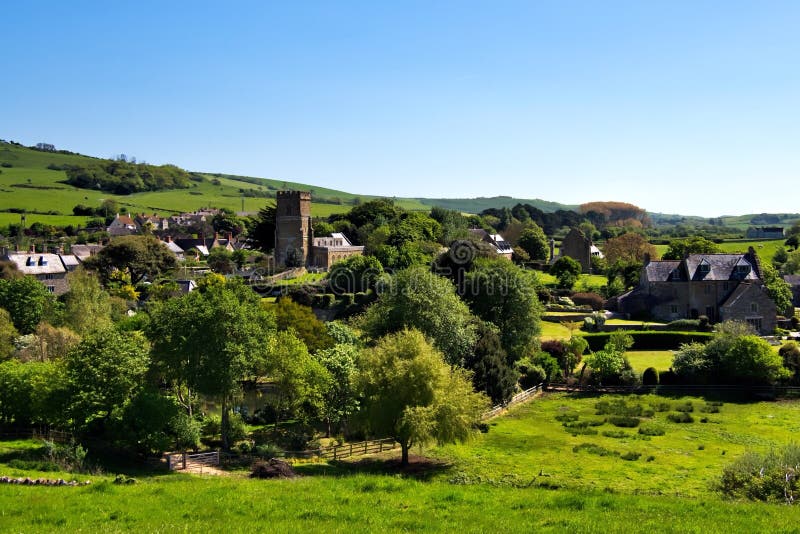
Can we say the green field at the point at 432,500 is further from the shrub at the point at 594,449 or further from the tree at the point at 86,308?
the tree at the point at 86,308

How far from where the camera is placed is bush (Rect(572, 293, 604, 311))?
7462 cm

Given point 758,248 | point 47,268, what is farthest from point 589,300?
point 758,248

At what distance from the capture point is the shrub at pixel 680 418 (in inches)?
1555

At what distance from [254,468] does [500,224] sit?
154142 millimetres

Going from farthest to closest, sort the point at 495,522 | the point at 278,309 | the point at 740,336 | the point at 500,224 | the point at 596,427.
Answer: the point at 500,224 → the point at 278,309 → the point at 740,336 → the point at 596,427 → the point at 495,522

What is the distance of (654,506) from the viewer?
1991 centimetres

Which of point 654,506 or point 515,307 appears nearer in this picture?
point 654,506

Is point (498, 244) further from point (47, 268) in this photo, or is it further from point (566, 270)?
point (47, 268)

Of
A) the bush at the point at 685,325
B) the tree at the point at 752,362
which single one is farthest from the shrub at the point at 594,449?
the bush at the point at 685,325

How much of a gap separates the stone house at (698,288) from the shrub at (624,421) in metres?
29.1

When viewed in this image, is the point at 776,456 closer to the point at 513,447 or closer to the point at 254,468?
→ the point at 513,447

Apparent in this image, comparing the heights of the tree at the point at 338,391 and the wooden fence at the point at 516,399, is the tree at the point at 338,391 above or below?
above

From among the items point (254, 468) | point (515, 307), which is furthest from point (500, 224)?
point (254, 468)

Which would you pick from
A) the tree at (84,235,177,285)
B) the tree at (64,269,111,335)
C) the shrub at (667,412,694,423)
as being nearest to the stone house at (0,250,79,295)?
the tree at (84,235,177,285)
